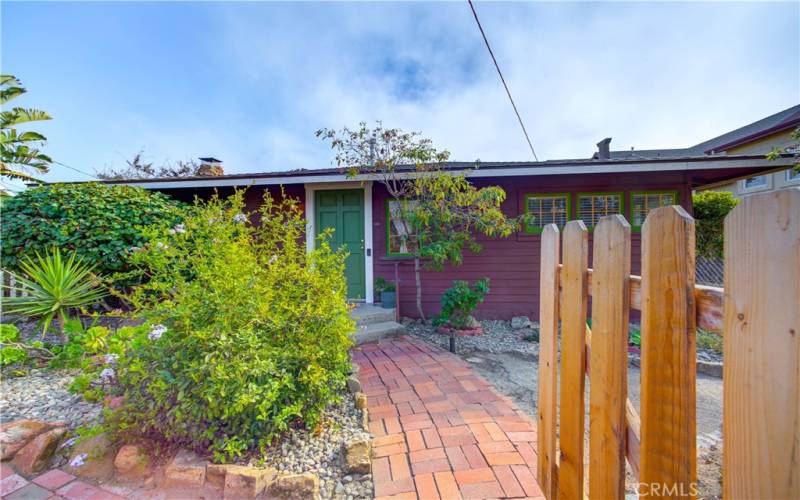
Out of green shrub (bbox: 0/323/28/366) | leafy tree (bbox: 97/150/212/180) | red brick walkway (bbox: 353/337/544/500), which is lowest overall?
red brick walkway (bbox: 353/337/544/500)

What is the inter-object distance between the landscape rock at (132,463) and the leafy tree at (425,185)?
3.51 meters

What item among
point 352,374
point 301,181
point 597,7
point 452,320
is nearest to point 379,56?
point 301,181

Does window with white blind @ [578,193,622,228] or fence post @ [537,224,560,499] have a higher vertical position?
window with white blind @ [578,193,622,228]

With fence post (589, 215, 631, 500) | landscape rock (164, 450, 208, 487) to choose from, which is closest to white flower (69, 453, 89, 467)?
landscape rock (164, 450, 208, 487)

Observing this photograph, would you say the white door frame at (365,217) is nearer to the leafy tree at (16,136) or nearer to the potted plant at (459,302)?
the potted plant at (459,302)

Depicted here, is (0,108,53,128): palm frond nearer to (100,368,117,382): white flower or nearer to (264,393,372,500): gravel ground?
(100,368,117,382): white flower

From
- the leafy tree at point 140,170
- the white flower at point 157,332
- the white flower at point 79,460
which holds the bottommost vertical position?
the white flower at point 79,460

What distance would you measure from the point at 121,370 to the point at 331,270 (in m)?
1.40

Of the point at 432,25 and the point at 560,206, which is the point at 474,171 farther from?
the point at 432,25

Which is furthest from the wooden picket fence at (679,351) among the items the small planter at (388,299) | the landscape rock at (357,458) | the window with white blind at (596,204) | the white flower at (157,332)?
the window with white blind at (596,204)

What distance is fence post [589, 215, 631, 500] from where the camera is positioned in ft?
3.09

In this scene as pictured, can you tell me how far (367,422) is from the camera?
2.18 m

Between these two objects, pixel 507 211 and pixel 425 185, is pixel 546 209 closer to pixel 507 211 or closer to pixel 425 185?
pixel 507 211

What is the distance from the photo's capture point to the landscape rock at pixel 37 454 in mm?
1840
